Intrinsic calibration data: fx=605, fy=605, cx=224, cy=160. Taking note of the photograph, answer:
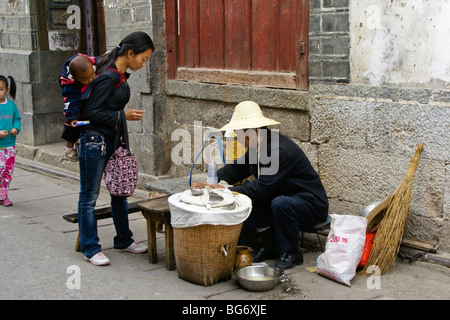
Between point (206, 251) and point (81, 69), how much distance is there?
170 centimetres

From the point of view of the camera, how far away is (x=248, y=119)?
4.88 m

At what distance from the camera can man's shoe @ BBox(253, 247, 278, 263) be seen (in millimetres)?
5039

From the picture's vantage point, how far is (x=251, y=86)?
245 inches

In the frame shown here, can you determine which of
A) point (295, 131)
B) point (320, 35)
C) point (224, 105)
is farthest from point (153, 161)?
point (320, 35)

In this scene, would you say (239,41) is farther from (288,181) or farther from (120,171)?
(120,171)

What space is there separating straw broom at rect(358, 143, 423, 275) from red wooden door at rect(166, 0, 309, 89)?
1.54m

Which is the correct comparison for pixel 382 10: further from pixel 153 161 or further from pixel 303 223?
pixel 153 161

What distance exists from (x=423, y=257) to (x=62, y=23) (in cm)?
688

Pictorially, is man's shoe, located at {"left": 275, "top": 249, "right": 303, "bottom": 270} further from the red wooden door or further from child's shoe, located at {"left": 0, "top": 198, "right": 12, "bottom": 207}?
child's shoe, located at {"left": 0, "top": 198, "right": 12, "bottom": 207}

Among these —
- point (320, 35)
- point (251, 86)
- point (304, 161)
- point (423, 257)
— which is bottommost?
point (423, 257)

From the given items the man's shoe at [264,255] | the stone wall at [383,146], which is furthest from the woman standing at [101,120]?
the stone wall at [383,146]

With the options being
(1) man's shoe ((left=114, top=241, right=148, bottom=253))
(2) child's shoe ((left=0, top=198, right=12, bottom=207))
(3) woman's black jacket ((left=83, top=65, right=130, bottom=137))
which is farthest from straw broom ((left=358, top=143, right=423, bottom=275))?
(2) child's shoe ((left=0, top=198, right=12, bottom=207))

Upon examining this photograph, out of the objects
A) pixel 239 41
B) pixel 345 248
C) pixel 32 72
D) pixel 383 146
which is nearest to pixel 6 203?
pixel 32 72

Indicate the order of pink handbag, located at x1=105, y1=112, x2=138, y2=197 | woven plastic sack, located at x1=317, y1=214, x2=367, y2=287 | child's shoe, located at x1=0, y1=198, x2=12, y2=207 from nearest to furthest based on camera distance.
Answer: woven plastic sack, located at x1=317, y1=214, x2=367, y2=287 → pink handbag, located at x1=105, y1=112, x2=138, y2=197 → child's shoe, located at x1=0, y1=198, x2=12, y2=207
